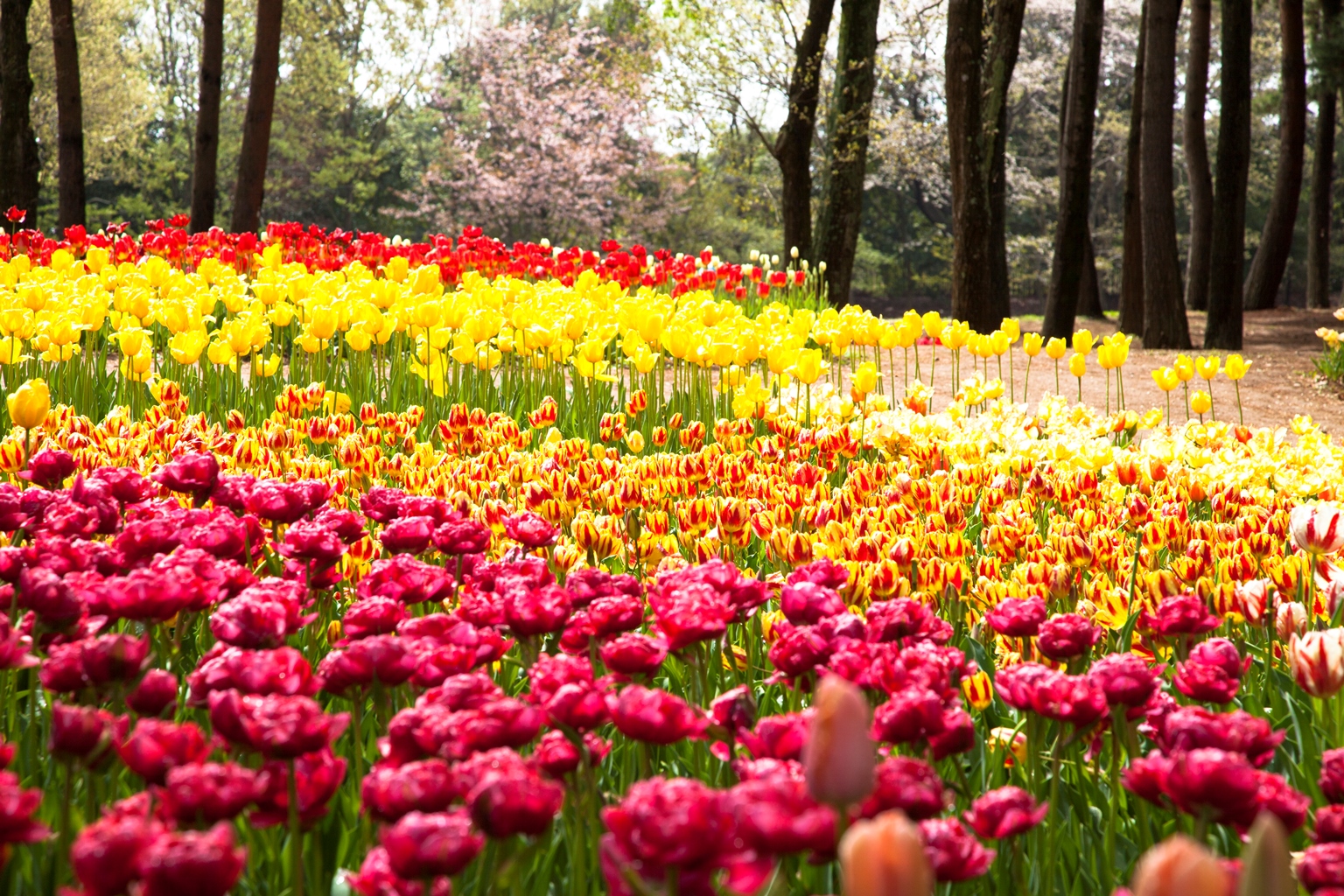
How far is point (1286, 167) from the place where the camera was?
1769cm

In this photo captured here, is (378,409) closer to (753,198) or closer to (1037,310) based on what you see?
(753,198)

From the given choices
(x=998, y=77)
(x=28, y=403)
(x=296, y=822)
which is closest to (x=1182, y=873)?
(x=296, y=822)

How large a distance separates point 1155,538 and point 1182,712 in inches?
56.3

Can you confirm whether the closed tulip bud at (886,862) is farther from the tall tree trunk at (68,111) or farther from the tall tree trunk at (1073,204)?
the tall tree trunk at (68,111)

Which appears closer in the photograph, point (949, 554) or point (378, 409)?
point (949, 554)

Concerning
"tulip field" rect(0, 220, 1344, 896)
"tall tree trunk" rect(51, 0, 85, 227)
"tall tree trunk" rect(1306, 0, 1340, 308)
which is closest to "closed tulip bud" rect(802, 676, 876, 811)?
"tulip field" rect(0, 220, 1344, 896)

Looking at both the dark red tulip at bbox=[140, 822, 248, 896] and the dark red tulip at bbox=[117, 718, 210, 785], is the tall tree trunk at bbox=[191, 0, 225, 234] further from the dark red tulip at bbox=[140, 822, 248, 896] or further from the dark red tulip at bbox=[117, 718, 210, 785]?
the dark red tulip at bbox=[140, 822, 248, 896]

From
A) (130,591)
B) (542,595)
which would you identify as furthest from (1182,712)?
(130,591)

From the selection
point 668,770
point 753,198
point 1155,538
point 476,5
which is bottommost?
point 668,770

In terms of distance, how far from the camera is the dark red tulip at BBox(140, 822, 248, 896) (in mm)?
849

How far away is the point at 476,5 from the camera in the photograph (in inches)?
1375

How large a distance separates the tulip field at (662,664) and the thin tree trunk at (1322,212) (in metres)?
18.7

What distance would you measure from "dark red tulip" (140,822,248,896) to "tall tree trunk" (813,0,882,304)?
1261 centimetres

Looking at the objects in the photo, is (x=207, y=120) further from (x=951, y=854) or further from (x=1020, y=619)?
(x=951, y=854)
